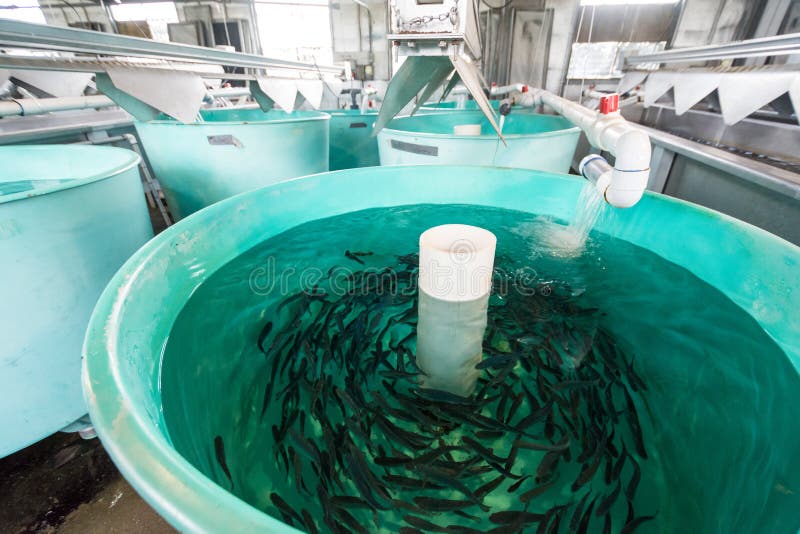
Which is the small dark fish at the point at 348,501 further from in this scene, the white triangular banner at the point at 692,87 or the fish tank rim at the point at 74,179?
the white triangular banner at the point at 692,87

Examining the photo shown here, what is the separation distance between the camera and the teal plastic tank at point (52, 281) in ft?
4.64

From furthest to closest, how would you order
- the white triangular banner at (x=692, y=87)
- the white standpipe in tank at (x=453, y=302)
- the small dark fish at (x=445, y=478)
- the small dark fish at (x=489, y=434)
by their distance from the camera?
the white triangular banner at (x=692, y=87) → the small dark fish at (x=489, y=434) → the white standpipe in tank at (x=453, y=302) → the small dark fish at (x=445, y=478)

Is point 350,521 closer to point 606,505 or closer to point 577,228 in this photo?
point 606,505

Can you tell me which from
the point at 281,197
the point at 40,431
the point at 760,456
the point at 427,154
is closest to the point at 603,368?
the point at 760,456

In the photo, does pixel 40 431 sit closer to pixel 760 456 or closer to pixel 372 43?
pixel 760 456

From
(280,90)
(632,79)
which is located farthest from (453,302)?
(632,79)

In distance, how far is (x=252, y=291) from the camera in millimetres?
1794

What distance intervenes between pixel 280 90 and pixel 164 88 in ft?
5.03

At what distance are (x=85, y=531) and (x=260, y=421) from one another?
1.00m

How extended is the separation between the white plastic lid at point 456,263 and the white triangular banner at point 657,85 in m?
3.78

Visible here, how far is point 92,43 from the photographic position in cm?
155

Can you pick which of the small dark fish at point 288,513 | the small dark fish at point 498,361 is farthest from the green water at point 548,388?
the small dark fish at point 498,361

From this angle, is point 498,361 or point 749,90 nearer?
point 498,361

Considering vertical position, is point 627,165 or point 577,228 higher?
point 627,165
